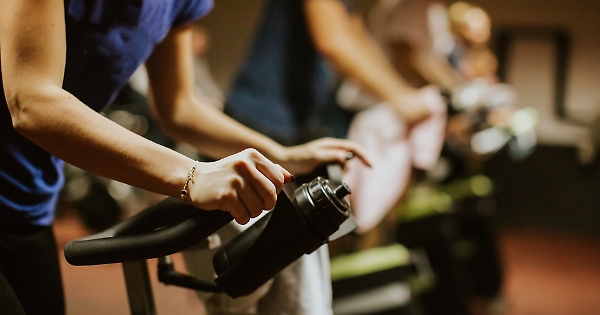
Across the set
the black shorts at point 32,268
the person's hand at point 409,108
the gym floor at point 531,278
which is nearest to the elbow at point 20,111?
the black shorts at point 32,268

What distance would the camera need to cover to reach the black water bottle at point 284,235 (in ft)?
2.36

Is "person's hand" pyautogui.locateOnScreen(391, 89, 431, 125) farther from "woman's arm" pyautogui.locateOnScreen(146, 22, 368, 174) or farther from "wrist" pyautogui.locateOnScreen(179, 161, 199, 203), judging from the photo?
"wrist" pyautogui.locateOnScreen(179, 161, 199, 203)

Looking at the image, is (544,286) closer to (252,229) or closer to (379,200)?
(379,200)

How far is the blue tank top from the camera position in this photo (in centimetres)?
78

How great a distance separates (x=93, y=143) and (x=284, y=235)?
0.23m

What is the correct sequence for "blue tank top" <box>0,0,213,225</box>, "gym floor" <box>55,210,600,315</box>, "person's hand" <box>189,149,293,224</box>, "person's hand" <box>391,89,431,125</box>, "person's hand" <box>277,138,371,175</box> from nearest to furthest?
"person's hand" <box>189,149,293,224</box>, "blue tank top" <box>0,0,213,225</box>, "person's hand" <box>277,138,371,175</box>, "person's hand" <box>391,89,431,125</box>, "gym floor" <box>55,210,600,315</box>

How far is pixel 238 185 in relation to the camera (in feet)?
2.04

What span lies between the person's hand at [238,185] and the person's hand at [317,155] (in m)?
0.31

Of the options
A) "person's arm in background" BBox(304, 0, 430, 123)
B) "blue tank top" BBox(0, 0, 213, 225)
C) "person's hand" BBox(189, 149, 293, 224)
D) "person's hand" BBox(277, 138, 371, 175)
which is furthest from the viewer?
"person's arm in background" BBox(304, 0, 430, 123)

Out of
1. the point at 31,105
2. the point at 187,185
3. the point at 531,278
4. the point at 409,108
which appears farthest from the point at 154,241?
the point at 531,278

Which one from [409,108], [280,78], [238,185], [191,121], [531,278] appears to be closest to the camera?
[238,185]

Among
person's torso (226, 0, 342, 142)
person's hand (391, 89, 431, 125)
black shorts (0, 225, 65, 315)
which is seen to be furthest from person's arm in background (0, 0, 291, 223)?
person's hand (391, 89, 431, 125)

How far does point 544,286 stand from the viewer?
10.6ft

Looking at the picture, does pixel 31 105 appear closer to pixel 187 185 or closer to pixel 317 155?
pixel 187 185
